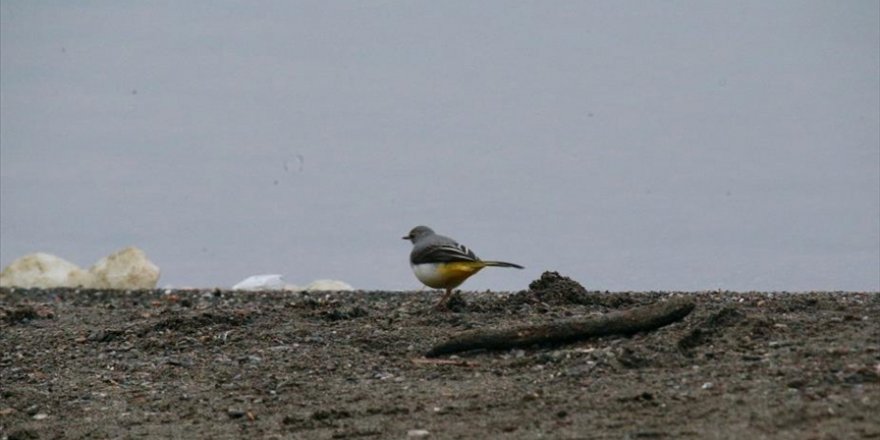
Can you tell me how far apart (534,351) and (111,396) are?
7.03 ft

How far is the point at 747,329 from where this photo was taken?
7.43 m

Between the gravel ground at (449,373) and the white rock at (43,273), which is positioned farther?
the white rock at (43,273)

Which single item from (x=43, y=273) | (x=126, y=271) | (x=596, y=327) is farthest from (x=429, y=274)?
(x=43, y=273)

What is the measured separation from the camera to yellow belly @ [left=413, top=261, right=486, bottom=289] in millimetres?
9695

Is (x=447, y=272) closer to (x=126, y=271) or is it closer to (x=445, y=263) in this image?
(x=445, y=263)

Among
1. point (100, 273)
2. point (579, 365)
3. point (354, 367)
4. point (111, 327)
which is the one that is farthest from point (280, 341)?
point (100, 273)

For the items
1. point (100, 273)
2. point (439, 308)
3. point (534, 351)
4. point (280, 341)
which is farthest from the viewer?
point (100, 273)

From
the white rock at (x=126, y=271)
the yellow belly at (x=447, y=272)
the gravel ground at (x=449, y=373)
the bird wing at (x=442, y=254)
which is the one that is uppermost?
the white rock at (x=126, y=271)

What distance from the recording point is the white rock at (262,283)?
13031 mm

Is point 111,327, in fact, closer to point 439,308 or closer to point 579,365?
point 439,308

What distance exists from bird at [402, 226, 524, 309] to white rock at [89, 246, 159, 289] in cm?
442

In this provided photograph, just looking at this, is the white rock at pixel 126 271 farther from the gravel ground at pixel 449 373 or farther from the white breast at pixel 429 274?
the white breast at pixel 429 274

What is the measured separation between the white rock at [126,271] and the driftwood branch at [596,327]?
660 centimetres

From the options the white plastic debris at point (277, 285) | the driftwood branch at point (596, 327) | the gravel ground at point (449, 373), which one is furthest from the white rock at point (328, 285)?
the driftwood branch at point (596, 327)
